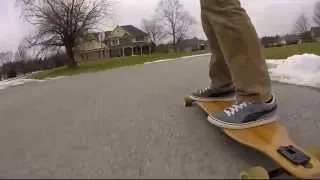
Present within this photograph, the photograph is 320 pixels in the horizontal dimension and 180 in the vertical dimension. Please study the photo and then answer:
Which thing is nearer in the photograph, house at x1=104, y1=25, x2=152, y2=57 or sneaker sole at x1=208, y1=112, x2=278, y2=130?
sneaker sole at x1=208, y1=112, x2=278, y2=130

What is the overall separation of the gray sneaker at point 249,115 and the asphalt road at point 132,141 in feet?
0.50

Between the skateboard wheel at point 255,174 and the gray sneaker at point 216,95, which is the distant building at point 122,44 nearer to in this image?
the gray sneaker at point 216,95

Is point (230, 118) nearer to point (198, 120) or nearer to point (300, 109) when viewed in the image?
point (198, 120)

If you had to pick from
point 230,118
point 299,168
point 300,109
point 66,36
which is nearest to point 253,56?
point 230,118

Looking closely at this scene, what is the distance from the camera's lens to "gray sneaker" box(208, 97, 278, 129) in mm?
2256

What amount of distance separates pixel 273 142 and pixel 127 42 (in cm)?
9759

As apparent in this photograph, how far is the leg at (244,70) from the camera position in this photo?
2.30 metres

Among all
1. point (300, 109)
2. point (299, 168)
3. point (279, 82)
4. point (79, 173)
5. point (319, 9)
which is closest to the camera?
point (299, 168)

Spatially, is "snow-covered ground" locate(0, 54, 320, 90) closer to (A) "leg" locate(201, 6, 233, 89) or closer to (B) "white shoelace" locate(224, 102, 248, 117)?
(A) "leg" locate(201, 6, 233, 89)

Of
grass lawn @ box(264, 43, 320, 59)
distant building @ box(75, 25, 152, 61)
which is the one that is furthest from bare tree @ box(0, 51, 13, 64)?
grass lawn @ box(264, 43, 320, 59)

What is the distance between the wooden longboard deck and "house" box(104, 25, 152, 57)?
3680 inches

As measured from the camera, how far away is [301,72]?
217 inches

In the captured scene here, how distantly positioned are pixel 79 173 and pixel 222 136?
2.97 ft

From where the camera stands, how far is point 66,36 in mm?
42844
